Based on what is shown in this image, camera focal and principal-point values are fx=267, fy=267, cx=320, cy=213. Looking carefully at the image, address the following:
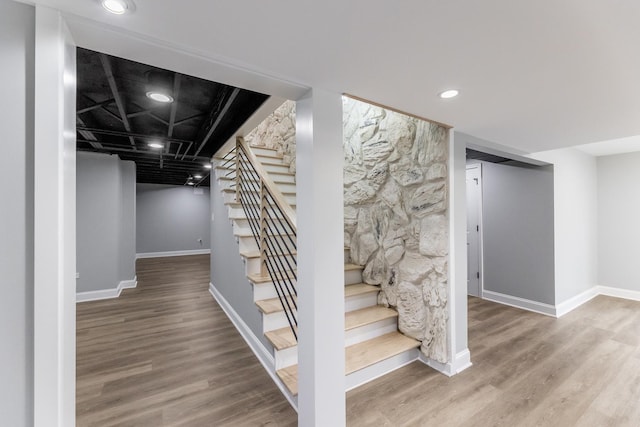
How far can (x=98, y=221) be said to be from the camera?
4.29 meters

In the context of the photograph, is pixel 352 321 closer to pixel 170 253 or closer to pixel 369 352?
pixel 369 352

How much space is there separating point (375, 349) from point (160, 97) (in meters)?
2.92

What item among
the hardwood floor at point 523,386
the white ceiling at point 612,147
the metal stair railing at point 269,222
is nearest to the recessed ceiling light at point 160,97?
the metal stair railing at point 269,222

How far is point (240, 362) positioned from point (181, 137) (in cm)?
288

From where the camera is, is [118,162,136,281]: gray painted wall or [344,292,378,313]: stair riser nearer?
[344,292,378,313]: stair riser

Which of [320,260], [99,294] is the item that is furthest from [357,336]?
[99,294]

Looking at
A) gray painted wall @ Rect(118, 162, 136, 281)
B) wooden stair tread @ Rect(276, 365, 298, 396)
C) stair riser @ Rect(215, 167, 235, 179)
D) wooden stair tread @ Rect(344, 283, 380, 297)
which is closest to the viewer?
wooden stair tread @ Rect(276, 365, 298, 396)

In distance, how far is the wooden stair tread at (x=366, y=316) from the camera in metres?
2.47

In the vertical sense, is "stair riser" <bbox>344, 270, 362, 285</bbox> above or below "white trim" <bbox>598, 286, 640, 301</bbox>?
above

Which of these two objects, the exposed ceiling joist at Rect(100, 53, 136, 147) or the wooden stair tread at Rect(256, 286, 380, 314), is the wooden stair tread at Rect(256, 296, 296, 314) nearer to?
the wooden stair tread at Rect(256, 286, 380, 314)

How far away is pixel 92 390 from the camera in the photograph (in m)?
2.07

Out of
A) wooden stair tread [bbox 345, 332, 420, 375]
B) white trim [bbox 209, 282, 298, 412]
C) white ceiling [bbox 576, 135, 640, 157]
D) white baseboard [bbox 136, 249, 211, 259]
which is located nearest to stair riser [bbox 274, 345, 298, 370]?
white trim [bbox 209, 282, 298, 412]

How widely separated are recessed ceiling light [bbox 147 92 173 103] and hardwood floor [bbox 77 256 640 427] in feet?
7.85

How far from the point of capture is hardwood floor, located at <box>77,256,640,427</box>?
6.01ft
